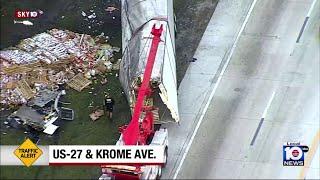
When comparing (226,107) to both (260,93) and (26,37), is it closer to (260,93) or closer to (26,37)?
(260,93)

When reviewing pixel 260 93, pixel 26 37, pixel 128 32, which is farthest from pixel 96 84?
pixel 260 93

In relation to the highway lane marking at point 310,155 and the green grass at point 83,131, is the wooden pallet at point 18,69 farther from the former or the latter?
the highway lane marking at point 310,155

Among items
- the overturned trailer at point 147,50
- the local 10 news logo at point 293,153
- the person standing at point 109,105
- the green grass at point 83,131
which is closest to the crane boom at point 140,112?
the overturned trailer at point 147,50

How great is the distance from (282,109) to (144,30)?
642 cm

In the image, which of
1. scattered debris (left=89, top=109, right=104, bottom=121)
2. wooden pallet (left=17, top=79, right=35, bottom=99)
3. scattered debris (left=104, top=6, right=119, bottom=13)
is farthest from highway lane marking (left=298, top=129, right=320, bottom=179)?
scattered debris (left=104, top=6, right=119, bottom=13)

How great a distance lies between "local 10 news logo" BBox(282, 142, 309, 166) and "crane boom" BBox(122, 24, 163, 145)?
5094mm

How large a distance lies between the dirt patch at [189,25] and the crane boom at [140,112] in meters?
3.41

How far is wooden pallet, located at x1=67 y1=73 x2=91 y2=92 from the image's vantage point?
26609 millimetres

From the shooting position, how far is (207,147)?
24156 mm

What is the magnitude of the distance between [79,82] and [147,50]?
3740 millimetres

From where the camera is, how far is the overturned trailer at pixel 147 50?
24.2 m

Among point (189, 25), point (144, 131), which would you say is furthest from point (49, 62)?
point (189, 25)

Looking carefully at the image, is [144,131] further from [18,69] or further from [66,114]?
[18,69]

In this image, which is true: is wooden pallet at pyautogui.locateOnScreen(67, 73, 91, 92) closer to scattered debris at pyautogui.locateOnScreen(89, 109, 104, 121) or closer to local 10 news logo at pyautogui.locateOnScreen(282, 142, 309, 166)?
scattered debris at pyautogui.locateOnScreen(89, 109, 104, 121)
